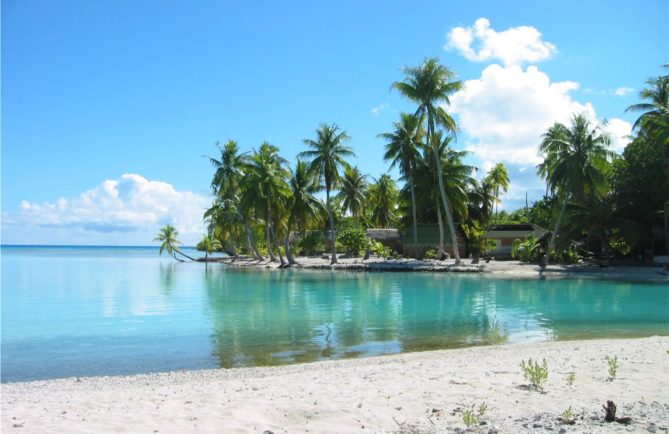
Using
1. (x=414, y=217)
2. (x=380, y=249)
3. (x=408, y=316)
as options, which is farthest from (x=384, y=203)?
(x=408, y=316)

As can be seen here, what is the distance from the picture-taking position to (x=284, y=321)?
15695mm

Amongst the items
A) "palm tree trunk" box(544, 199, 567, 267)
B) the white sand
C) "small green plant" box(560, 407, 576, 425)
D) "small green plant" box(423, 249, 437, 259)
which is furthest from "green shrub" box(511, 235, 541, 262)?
"small green plant" box(560, 407, 576, 425)

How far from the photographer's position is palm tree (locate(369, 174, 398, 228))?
58763 millimetres

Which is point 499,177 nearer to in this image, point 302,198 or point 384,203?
point 384,203

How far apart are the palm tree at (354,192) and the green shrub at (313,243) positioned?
4.37 metres

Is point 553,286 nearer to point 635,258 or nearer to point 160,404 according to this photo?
point 635,258

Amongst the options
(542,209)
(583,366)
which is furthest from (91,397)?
(542,209)

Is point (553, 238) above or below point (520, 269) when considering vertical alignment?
above

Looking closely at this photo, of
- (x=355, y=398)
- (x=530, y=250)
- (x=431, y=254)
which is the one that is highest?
(x=530, y=250)

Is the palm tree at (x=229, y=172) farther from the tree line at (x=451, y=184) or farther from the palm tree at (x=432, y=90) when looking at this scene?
the palm tree at (x=432, y=90)

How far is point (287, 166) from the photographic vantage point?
42844 millimetres

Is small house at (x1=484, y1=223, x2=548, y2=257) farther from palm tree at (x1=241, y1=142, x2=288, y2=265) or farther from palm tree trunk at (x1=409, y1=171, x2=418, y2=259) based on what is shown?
palm tree at (x1=241, y1=142, x2=288, y2=265)

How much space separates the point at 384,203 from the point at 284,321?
147 ft

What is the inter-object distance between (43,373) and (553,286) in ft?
78.8
